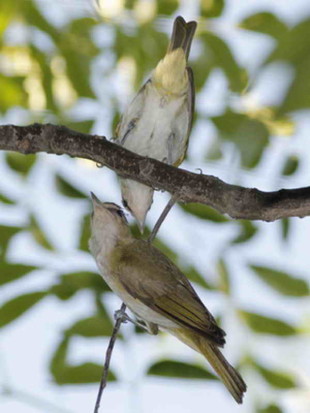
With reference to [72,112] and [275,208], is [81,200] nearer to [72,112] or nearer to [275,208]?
[72,112]

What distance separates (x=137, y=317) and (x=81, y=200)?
722 mm

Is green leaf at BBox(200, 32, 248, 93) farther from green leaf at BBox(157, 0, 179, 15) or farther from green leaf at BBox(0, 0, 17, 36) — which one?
green leaf at BBox(0, 0, 17, 36)

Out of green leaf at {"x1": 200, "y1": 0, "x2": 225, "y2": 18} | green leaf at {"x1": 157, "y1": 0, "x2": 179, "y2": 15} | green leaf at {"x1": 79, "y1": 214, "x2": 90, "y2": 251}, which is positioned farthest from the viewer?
green leaf at {"x1": 157, "y1": 0, "x2": 179, "y2": 15}

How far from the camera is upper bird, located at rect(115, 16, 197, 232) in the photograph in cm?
431

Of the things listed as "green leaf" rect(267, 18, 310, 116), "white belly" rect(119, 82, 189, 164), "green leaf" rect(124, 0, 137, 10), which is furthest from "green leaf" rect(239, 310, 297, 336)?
"green leaf" rect(124, 0, 137, 10)

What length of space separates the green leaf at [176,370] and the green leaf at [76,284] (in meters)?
0.62

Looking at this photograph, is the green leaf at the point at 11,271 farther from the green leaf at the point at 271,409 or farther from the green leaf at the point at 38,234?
the green leaf at the point at 271,409

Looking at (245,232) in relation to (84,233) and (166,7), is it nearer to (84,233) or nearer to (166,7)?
(84,233)

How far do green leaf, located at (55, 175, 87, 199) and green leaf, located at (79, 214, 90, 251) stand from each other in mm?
111

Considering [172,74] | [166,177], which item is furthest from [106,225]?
[172,74]

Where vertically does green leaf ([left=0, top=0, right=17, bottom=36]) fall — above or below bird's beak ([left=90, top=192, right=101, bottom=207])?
above

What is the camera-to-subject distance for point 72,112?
4211 millimetres

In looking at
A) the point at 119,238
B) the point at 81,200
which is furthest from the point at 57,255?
the point at 119,238

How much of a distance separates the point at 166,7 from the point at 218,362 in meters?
2.11
